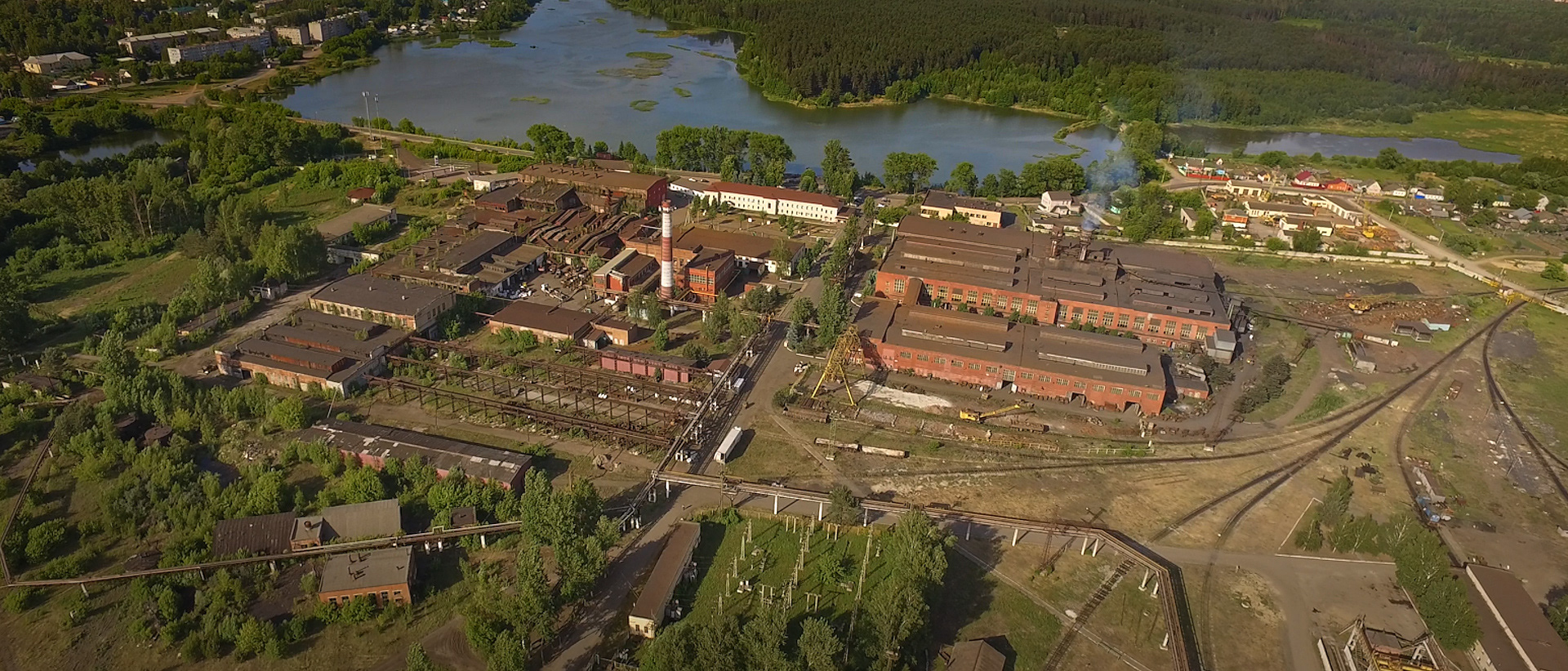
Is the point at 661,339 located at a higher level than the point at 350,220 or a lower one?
lower

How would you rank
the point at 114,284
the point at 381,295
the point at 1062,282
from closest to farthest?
the point at 381,295 < the point at 1062,282 < the point at 114,284

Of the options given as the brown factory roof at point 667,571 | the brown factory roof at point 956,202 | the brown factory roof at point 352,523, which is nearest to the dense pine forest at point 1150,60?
the brown factory roof at point 956,202

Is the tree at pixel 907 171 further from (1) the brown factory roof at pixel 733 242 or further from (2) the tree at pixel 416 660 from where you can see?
(2) the tree at pixel 416 660

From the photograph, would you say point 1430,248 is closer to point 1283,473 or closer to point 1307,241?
point 1307,241

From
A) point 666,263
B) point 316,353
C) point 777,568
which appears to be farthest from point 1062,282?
point 316,353

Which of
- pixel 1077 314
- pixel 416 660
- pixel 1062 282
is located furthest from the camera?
pixel 1062 282

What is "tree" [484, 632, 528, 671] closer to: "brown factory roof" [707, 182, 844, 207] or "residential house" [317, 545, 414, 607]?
"residential house" [317, 545, 414, 607]
